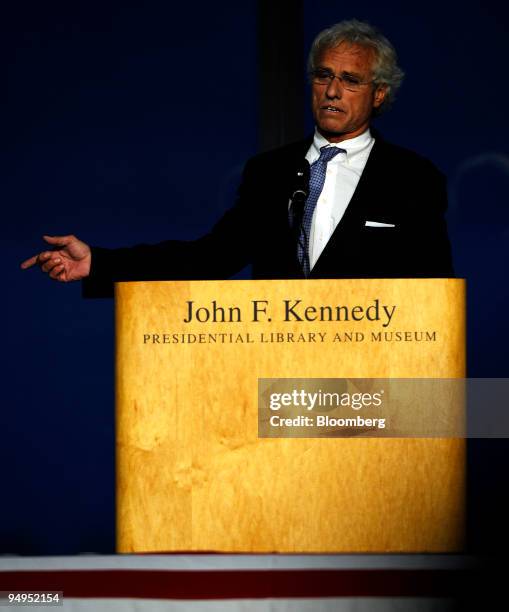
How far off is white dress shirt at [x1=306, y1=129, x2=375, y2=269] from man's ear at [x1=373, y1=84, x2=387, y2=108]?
0.09 meters

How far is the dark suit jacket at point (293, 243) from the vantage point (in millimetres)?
1779

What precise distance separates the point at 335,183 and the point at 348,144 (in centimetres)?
16

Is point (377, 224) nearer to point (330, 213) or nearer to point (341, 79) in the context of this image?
point (330, 213)

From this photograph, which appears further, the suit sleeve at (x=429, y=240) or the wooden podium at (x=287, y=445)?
the suit sleeve at (x=429, y=240)

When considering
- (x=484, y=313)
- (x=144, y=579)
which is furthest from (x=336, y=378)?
(x=484, y=313)

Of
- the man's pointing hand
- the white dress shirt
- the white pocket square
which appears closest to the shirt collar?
the white dress shirt

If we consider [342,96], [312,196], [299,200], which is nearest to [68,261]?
[299,200]

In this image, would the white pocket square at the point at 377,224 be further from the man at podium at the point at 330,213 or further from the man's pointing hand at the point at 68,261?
the man's pointing hand at the point at 68,261

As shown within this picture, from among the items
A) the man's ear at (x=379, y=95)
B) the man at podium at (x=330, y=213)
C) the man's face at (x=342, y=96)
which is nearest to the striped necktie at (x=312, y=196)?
the man at podium at (x=330, y=213)

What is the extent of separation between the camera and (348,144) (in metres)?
2.12

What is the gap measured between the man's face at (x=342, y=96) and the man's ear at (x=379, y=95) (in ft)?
0.12

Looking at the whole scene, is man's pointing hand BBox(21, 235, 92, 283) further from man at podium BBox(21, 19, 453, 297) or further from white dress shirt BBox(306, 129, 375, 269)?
white dress shirt BBox(306, 129, 375, 269)

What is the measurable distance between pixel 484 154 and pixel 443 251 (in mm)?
1610

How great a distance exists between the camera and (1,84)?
11.5 feet
